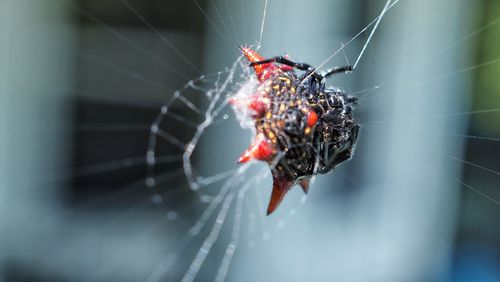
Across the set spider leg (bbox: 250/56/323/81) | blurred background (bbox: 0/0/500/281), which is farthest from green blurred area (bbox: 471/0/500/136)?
spider leg (bbox: 250/56/323/81)

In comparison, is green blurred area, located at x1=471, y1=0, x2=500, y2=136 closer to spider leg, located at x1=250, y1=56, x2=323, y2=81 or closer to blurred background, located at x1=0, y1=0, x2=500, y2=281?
blurred background, located at x1=0, y1=0, x2=500, y2=281

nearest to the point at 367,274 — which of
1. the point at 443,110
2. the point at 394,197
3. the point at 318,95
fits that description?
the point at 394,197

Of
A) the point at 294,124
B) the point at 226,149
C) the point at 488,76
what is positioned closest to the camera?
the point at 294,124

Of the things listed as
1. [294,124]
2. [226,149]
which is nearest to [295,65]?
[294,124]

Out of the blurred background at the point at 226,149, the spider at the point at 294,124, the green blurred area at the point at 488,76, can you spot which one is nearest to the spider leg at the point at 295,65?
the spider at the point at 294,124

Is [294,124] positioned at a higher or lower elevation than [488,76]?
lower

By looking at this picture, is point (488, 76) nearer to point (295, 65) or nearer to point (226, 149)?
point (226, 149)

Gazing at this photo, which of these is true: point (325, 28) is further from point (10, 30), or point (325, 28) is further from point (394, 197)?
point (10, 30)

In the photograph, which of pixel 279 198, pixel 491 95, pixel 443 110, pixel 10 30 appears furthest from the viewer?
pixel 10 30
